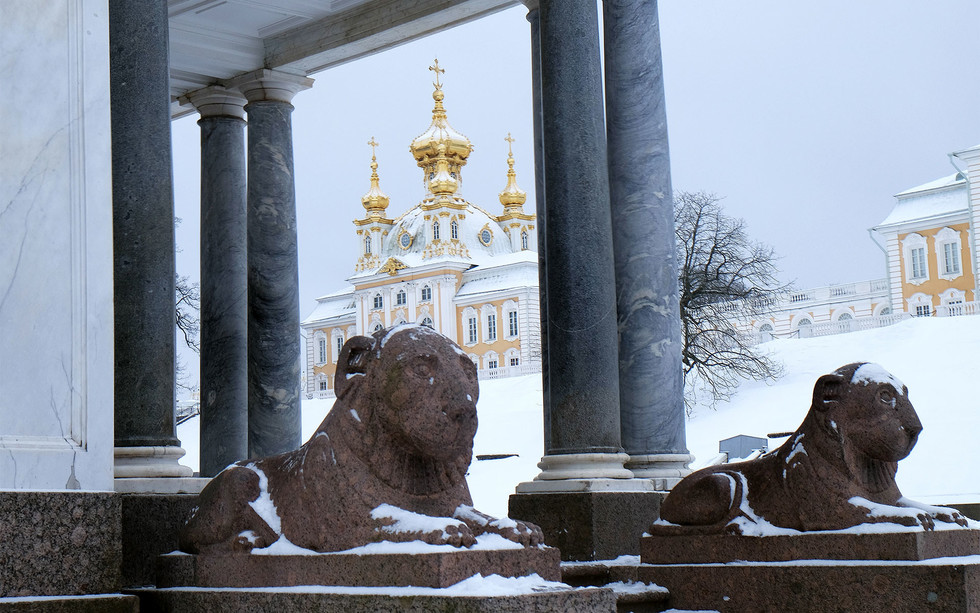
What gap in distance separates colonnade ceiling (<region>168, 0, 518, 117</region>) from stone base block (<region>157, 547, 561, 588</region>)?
44.7 ft

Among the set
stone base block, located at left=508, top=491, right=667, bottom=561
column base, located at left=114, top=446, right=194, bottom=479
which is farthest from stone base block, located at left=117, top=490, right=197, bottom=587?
stone base block, located at left=508, top=491, right=667, bottom=561

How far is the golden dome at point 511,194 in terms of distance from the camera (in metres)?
155

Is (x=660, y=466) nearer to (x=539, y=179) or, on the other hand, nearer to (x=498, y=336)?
(x=539, y=179)

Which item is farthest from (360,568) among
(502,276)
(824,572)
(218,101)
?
(502,276)

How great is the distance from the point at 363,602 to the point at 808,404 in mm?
63198

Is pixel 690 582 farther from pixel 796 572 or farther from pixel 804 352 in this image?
pixel 804 352

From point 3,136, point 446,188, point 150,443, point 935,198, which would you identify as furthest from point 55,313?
point 446,188

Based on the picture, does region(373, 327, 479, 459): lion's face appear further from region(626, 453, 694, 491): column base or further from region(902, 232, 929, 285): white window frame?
region(902, 232, 929, 285): white window frame

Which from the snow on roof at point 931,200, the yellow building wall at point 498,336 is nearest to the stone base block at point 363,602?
the snow on roof at point 931,200

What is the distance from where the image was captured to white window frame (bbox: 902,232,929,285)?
109 m

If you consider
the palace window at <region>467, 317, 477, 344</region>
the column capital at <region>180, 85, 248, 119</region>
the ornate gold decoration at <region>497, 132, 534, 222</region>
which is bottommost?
the column capital at <region>180, 85, 248, 119</region>

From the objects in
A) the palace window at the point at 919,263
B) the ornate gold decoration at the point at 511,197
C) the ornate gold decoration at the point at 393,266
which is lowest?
the palace window at the point at 919,263

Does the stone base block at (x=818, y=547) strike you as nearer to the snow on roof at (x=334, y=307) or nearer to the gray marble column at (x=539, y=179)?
the gray marble column at (x=539, y=179)

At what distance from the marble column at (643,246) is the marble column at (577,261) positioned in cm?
76
